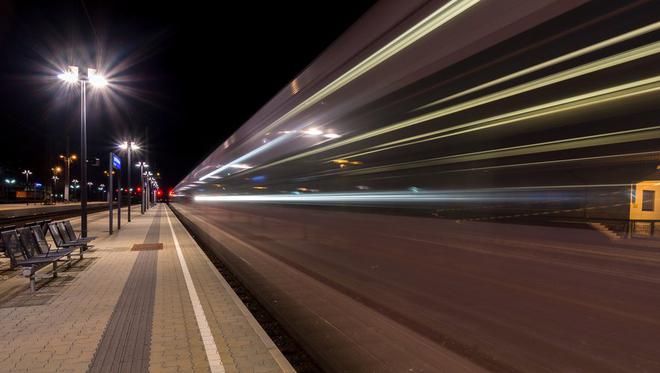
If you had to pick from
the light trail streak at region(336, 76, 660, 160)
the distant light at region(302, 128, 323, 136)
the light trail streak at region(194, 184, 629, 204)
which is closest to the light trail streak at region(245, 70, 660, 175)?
the light trail streak at region(336, 76, 660, 160)

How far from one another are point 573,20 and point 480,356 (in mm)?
2837

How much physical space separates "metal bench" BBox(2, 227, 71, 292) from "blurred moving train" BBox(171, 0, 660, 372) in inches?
148

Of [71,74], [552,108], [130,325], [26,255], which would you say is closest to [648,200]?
[552,108]

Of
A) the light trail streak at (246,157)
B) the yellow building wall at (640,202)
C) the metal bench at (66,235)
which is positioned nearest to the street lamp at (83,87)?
the metal bench at (66,235)

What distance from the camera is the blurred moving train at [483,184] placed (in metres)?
2.41

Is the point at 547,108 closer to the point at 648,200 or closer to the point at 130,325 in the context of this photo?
the point at 648,200

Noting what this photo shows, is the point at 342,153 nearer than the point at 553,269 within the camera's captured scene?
No

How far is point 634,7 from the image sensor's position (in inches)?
86.8

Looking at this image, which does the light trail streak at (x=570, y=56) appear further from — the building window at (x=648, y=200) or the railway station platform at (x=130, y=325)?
the railway station platform at (x=130, y=325)

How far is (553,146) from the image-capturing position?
2709 millimetres

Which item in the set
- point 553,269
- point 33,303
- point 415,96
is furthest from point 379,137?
point 33,303

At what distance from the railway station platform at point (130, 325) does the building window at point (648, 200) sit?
110 inches

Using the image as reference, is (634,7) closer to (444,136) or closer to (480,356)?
(444,136)

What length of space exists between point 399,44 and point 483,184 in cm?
139
